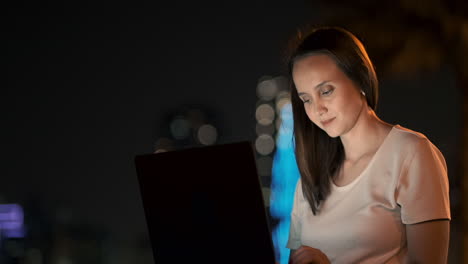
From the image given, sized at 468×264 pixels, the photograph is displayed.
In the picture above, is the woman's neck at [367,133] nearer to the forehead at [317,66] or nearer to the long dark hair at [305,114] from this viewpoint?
the long dark hair at [305,114]

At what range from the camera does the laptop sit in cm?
178

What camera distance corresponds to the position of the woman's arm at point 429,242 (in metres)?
1.93

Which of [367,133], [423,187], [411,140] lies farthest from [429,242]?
[367,133]

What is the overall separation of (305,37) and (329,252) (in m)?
0.61

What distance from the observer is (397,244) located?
2.04 metres

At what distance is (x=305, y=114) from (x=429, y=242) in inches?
22.3

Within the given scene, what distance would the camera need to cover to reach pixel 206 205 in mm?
1839

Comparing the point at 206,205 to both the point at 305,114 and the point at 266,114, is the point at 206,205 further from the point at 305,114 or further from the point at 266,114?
the point at 266,114

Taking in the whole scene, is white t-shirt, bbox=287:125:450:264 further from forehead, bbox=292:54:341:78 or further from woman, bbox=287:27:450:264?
forehead, bbox=292:54:341:78

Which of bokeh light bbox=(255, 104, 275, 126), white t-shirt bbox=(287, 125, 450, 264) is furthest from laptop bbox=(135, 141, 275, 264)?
bokeh light bbox=(255, 104, 275, 126)

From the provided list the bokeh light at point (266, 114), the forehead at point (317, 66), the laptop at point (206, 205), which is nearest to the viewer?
the laptop at point (206, 205)

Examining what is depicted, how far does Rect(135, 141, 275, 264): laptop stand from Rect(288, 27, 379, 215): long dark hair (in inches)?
19.1

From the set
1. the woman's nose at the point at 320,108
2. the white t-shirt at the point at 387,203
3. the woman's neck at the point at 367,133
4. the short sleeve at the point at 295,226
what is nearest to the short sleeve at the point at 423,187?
the white t-shirt at the point at 387,203

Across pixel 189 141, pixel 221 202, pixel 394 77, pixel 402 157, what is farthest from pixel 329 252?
pixel 189 141
